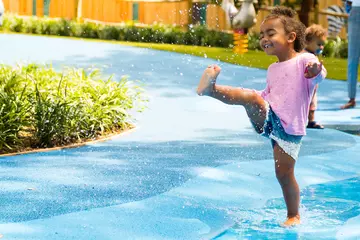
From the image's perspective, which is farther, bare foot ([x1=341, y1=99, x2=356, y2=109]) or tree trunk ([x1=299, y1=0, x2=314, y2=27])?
tree trunk ([x1=299, y1=0, x2=314, y2=27])

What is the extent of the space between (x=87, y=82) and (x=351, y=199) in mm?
4631

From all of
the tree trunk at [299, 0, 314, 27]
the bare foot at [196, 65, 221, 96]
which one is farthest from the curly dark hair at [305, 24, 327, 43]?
the tree trunk at [299, 0, 314, 27]

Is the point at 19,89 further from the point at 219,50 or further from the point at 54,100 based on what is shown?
the point at 219,50

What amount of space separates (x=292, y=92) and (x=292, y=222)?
89 centimetres

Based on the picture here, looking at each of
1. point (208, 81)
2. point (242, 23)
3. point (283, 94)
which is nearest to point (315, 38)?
point (283, 94)

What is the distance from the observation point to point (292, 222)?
5.20 m

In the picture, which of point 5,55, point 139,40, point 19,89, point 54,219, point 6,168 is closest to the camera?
point 54,219

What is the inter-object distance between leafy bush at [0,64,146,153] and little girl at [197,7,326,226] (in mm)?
3438

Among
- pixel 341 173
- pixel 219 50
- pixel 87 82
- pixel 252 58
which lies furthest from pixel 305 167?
pixel 219 50

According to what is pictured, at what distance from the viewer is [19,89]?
9.16 metres

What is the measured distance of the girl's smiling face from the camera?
5082 mm

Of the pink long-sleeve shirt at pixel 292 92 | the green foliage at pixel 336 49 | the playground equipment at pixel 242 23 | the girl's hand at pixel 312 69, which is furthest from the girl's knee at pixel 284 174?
the green foliage at pixel 336 49

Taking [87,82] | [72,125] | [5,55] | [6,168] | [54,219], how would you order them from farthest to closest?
[5,55]
[87,82]
[72,125]
[6,168]
[54,219]

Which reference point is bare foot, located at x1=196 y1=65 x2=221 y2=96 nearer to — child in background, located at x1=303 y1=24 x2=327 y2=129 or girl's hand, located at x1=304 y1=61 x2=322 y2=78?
girl's hand, located at x1=304 y1=61 x2=322 y2=78
